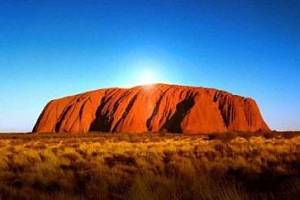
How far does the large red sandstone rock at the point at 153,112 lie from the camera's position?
328 ft

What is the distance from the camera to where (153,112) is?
104750mm

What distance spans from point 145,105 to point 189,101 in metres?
10.2

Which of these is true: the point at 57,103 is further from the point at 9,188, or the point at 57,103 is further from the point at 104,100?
the point at 9,188

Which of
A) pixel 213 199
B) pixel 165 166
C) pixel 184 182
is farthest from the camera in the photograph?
pixel 165 166

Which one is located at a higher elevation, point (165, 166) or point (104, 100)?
point (104, 100)

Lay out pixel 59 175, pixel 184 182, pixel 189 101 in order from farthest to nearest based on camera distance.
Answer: pixel 189 101 → pixel 59 175 → pixel 184 182

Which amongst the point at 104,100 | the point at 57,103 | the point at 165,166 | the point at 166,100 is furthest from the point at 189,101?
the point at 165,166

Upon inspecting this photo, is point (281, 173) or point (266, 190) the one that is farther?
point (281, 173)

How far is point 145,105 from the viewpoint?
345 ft

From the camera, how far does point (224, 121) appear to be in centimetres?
10562

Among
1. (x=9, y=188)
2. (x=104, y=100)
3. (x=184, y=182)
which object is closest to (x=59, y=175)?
(x=9, y=188)

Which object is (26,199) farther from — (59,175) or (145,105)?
(145,105)

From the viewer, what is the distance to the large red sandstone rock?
9988 cm

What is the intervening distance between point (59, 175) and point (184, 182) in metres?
4.20
